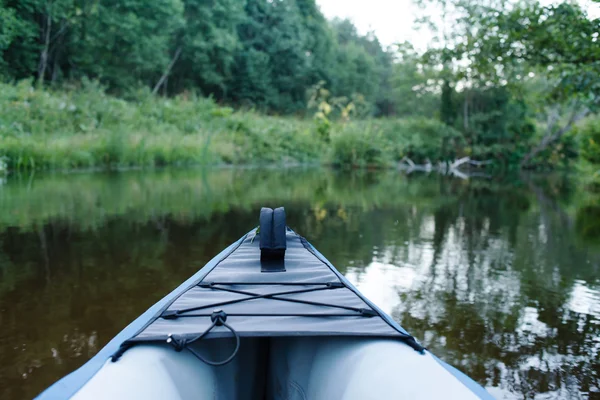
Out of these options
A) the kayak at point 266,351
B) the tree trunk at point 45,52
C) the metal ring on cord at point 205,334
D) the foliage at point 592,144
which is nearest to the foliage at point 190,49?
the tree trunk at point 45,52

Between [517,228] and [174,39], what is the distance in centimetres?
2384

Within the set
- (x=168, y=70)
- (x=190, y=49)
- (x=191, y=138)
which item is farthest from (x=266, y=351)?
(x=190, y=49)

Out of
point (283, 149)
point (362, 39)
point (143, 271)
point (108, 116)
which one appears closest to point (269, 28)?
point (283, 149)

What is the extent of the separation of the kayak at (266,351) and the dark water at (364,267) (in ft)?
3.09

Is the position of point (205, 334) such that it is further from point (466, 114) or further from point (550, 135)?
point (550, 135)

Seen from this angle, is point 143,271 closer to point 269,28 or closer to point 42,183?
point 42,183

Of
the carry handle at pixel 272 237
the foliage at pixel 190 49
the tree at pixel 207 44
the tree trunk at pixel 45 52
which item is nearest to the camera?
the carry handle at pixel 272 237

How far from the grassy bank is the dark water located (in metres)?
3.39

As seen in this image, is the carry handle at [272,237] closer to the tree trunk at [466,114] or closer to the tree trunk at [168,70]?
the tree trunk at [466,114]

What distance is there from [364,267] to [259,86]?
26.5 meters

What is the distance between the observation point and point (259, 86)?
30.1 m

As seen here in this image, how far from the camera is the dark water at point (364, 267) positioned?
276cm

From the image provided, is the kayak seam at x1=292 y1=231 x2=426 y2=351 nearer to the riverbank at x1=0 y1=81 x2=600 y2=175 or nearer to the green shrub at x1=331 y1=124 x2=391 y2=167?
the riverbank at x1=0 y1=81 x2=600 y2=175

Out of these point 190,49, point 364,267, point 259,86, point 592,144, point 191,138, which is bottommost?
point 364,267
